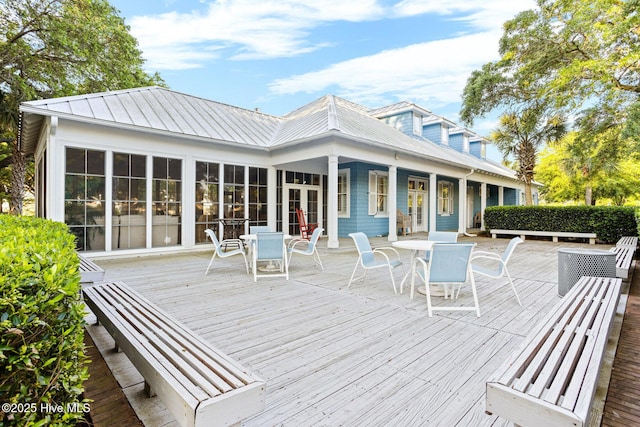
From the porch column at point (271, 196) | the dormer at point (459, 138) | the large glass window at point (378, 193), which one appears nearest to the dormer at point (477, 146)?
the dormer at point (459, 138)

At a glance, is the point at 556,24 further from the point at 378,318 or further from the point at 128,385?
the point at 128,385

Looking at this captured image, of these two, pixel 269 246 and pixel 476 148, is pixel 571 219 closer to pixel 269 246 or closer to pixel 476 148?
Answer: pixel 476 148

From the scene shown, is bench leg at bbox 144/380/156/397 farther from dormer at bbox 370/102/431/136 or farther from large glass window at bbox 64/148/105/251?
dormer at bbox 370/102/431/136

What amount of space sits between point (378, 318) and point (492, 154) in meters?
21.8

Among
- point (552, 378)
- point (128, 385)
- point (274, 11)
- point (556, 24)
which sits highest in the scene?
point (274, 11)

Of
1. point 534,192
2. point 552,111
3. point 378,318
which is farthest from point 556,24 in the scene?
point 534,192

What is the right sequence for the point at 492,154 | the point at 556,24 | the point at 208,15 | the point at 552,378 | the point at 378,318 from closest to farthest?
the point at 552,378 → the point at 378,318 → the point at 556,24 → the point at 208,15 → the point at 492,154

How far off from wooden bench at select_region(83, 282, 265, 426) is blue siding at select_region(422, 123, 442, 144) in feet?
54.6

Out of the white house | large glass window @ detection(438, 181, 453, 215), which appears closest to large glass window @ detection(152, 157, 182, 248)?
the white house

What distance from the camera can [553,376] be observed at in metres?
1.49

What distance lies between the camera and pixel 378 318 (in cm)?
344

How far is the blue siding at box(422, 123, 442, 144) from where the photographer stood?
1636cm

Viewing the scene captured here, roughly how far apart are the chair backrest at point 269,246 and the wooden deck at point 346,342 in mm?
429

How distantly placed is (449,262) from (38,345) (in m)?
3.56
